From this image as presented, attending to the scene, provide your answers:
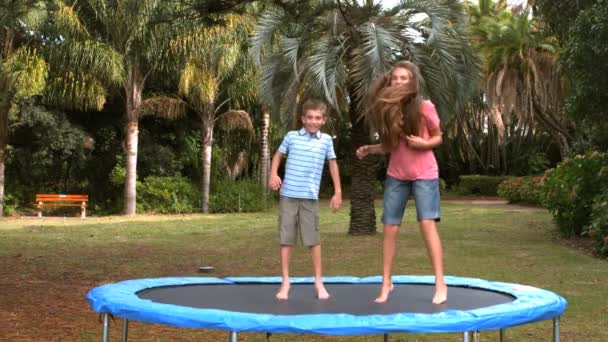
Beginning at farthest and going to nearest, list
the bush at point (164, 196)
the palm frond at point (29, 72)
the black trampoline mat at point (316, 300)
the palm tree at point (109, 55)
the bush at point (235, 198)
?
the bush at point (235, 198), the bush at point (164, 196), the palm frond at point (29, 72), the palm tree at point (109, 55), the black trampoline mat at point (316, 300)

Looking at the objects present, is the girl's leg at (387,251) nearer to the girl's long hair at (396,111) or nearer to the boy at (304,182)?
the boy at (304,182)

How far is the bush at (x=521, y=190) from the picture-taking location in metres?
25.2

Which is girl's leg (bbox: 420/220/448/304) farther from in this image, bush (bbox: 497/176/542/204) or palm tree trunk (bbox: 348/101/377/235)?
bush (bbox: 497/176/542/204)

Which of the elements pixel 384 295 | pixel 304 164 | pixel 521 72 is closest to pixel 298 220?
pixel 304 164

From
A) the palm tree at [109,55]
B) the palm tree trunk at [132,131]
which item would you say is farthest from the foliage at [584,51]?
the palm tree trunk at [132,131]

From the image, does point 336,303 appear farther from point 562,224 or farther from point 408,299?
point 562,224

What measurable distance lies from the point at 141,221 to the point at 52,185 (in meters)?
7.82

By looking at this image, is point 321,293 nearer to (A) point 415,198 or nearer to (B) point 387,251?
(B) point 387,251

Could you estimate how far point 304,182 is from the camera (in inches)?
185

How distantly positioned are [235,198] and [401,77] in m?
20.0

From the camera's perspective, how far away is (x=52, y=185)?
25.8 metres

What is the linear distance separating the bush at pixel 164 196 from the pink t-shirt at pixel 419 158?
19634 mm

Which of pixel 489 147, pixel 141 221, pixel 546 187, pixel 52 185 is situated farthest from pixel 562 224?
pixel 489 147

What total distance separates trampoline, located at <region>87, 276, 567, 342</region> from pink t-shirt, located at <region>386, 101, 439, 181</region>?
753 mm
